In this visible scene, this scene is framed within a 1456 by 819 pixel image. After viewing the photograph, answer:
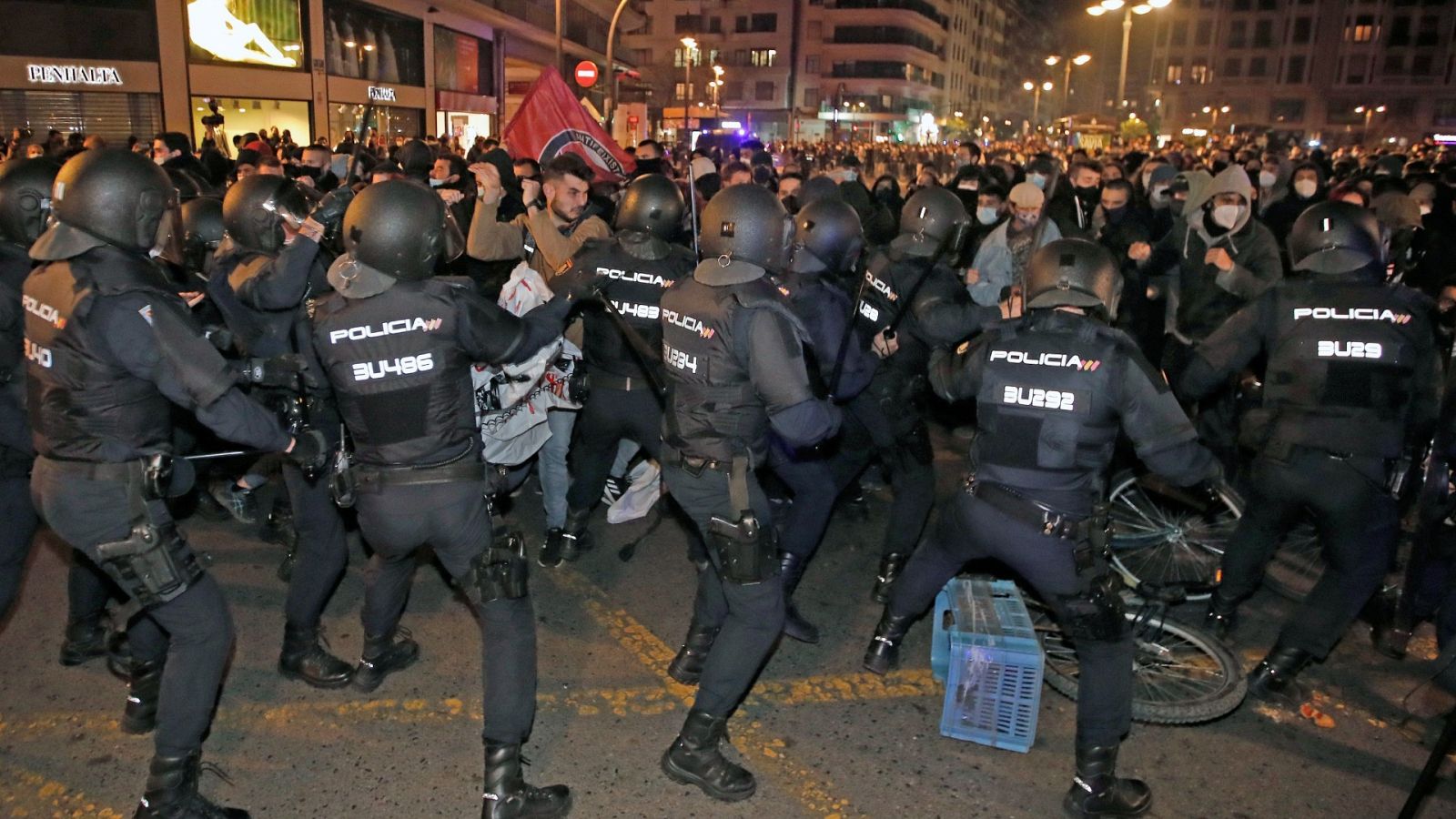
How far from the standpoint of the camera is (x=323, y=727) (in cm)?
428

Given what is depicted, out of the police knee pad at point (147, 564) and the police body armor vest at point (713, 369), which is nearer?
the police knee pad at point (147, 564)

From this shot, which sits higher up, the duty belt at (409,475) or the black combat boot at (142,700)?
the duty belt at (409,475)

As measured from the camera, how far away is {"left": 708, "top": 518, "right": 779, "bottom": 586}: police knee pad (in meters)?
3.76

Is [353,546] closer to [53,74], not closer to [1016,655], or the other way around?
[1016,655]

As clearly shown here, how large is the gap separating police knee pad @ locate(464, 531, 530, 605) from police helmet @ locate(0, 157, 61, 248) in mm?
2651

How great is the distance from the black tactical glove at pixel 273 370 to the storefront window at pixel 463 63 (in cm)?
3350

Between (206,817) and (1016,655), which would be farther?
(1016,655)

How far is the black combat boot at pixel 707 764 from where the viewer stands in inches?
151

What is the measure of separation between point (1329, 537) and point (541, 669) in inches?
145

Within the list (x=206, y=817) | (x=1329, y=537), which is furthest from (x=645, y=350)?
(x=1329, y=537)

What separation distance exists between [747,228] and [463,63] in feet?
120

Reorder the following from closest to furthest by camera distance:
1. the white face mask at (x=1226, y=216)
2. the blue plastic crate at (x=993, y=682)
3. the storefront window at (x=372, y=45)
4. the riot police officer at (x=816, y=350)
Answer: the blue plastic crate at (x=993, y=682), the riot police officer at (x=816, y=350), the white face mask at (x=1226, y=216), the storefront window at (x=372, y=45)

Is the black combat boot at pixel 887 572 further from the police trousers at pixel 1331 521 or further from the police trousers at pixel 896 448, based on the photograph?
the police trousers at pixel 1331 521

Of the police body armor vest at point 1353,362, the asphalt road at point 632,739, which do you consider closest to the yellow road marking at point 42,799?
the asphalt road at point 632,739
